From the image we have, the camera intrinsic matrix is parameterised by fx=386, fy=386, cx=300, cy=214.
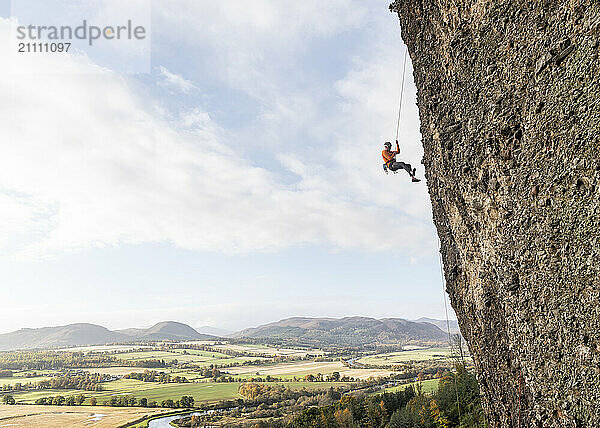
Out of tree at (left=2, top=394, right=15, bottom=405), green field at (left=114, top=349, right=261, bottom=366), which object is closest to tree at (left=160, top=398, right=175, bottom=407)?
green field at (left=114, top=349, right=261, bottom=366)

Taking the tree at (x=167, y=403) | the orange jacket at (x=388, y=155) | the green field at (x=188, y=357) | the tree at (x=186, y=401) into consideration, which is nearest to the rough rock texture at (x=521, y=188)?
the orange jacket at (x=388, y=155)

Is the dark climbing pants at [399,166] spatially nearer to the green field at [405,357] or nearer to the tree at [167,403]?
the tree at [167,403]

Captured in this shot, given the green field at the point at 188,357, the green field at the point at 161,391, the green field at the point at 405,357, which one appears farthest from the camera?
the green field at the point at 188,357

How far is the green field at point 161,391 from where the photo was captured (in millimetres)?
59144

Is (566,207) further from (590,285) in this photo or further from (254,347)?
(254,347)

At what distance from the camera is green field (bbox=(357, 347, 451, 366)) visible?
7881 cm

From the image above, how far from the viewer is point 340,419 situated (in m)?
39.7

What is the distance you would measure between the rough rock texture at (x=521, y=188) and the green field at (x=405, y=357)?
81786mm

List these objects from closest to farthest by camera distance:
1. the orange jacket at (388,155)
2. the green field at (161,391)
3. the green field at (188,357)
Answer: the orange jacket at (388,155) < the green field at (161,391) < the green field at (188,357)

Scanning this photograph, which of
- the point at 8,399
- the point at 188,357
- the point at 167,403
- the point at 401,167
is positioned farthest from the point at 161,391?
the point at 401,167

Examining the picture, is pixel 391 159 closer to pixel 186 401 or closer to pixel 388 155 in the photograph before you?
pixel 388 155

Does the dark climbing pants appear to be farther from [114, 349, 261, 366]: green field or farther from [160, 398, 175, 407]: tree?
[114, 349, 261, 366]: green field

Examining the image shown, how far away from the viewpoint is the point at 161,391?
202 ft

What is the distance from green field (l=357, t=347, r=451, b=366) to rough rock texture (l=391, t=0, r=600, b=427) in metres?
81.8
